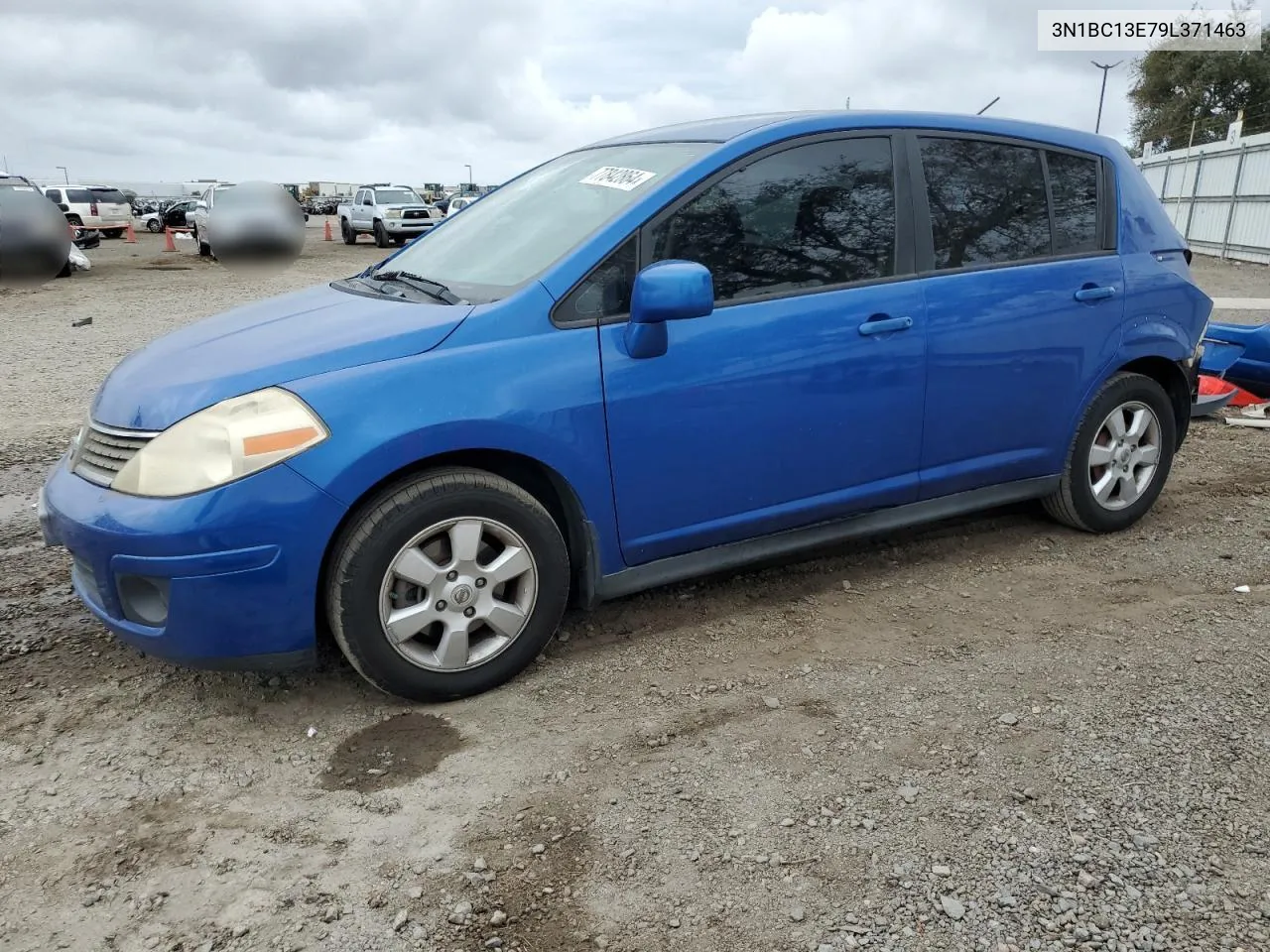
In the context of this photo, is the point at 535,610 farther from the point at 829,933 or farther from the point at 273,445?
the point at 829,933

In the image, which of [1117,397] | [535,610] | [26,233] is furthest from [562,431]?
[26,233]

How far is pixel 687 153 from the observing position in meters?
3.42

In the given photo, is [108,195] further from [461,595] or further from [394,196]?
[461,595]

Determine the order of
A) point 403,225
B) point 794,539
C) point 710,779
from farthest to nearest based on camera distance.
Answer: point 403,225 → point 794,539 → point 710,779

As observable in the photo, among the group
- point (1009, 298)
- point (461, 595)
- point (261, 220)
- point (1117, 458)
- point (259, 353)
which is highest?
point (259, 353)

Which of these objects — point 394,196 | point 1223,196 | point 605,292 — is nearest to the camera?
point 605,292

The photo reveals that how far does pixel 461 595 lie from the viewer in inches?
117

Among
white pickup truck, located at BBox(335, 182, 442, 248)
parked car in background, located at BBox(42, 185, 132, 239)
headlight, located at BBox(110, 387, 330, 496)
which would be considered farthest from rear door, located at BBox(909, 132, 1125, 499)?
parked car in background, located at BBox(42, 185, 132, 239)

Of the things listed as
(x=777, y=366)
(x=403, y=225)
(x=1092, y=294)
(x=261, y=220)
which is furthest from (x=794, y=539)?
(x=403, y=225)

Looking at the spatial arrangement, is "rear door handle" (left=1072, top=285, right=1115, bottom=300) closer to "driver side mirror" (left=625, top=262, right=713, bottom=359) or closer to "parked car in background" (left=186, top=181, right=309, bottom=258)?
"driver side mirror" (left=625, top=262, right=713, bottom=359)

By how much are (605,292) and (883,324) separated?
1054 mm

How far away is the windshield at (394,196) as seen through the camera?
2864 centimetres

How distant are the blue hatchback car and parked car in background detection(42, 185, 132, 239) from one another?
3232 cm

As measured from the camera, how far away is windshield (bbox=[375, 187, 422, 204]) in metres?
28.6
